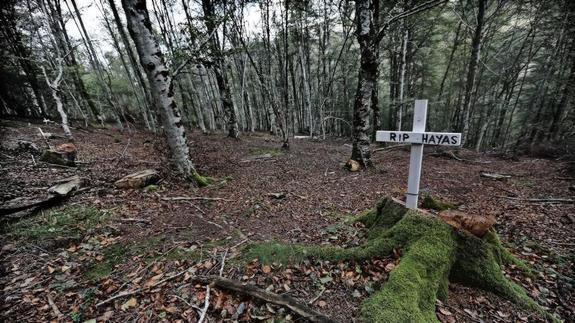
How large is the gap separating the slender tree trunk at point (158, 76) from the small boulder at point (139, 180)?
27.7 inches

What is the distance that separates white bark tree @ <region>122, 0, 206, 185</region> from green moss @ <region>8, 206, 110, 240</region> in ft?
7.76

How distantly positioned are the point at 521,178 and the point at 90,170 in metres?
14.0

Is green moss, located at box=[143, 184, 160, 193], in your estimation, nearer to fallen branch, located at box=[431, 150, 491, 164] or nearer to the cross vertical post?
the cross vertical post

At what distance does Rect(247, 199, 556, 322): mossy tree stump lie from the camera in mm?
2240

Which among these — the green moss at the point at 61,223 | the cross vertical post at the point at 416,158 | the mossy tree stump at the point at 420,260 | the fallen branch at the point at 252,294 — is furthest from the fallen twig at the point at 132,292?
the cross vertical post at the point at 416,158

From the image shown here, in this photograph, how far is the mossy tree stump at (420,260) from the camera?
7.35 feet

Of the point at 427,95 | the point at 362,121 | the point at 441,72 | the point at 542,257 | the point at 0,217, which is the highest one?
the point at 441,72

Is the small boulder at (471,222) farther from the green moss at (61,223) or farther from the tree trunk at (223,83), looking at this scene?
the tree trunk at (223,83)

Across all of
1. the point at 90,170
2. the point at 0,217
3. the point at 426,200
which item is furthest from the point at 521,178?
the point at 90,170

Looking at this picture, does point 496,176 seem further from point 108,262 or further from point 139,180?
point 139,180

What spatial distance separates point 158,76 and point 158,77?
3cm

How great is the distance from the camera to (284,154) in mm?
11352

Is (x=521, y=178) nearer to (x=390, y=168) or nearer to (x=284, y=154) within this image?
(x=390, y=168)

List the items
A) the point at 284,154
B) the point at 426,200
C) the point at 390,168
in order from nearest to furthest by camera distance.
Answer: the point at 426,200 < the point at 390,168 < the point at 284,154
